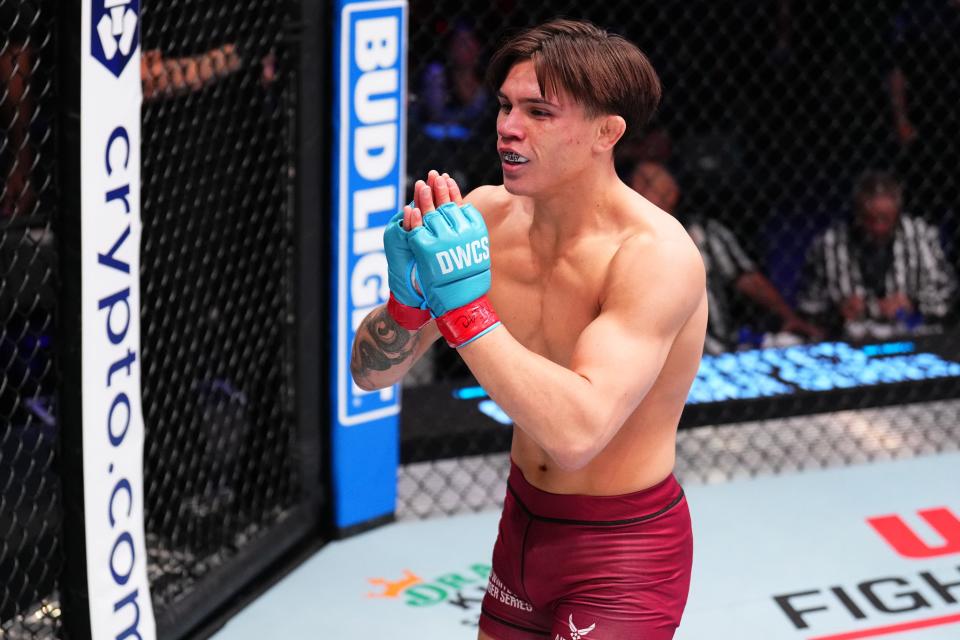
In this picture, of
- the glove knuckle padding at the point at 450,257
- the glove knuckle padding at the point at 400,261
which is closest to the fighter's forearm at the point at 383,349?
the glove knuckle padding at the point at 400,261

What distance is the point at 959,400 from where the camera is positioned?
4656mm

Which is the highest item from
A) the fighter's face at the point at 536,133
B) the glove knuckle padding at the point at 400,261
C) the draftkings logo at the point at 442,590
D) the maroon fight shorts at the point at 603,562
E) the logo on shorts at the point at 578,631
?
the fighter's face at the point at 536,133

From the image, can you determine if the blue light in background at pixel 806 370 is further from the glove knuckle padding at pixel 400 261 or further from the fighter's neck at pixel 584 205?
the glove knuckle padding at pixel 400 261

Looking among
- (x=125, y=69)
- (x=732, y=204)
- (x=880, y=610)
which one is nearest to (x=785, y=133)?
(x=732, y=204)

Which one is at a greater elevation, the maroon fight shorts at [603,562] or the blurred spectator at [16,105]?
the blurred spectator at [16,105]

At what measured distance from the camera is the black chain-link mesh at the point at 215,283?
3.11m

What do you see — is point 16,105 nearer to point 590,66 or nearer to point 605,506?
point 590,66

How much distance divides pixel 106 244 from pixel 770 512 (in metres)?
2.14

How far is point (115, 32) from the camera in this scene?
2.48m

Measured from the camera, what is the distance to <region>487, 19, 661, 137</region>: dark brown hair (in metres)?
1.95

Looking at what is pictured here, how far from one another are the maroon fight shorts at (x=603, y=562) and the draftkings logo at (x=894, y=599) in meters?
1.21

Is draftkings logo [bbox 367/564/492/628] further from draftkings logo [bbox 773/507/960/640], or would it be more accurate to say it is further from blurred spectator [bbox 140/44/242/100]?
blurred spectator [bbox 140/44/242/100]

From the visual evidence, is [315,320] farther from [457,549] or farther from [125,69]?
[125,69]

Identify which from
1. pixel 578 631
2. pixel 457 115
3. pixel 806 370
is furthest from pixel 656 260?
pixel 457 115
